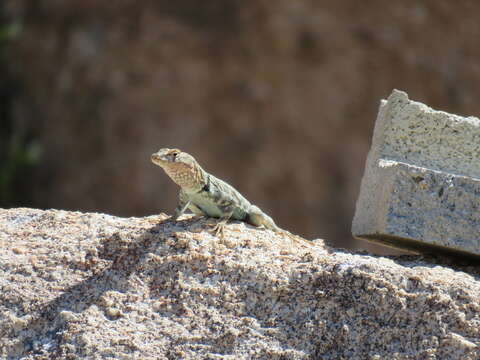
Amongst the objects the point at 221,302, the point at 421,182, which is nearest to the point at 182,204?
the point at 221,302

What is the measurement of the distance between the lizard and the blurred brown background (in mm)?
6923

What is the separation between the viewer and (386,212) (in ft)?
11.7

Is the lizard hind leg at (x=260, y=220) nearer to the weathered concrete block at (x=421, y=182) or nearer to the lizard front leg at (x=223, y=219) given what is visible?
the lizard front leg at (x=223, y=219)

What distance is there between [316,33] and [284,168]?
6.04 feet

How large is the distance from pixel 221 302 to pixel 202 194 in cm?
121

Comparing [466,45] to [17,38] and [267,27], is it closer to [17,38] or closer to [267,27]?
[267,27]

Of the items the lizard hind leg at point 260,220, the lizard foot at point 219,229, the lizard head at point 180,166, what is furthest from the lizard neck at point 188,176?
the lizard foot at point 219,229

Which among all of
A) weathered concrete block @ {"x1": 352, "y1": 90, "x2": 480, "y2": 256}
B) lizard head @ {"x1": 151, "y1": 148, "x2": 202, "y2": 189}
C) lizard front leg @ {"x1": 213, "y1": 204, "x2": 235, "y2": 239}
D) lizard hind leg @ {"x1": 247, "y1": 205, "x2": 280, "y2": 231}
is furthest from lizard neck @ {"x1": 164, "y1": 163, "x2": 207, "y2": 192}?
weathered concrete block @ {"x1": 352, "y1": 90, "x2": 480, "y2": 256}

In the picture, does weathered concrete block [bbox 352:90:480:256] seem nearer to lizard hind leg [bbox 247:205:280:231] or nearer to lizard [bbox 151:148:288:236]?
lizard hind leg [bbox 247:205:280:231]

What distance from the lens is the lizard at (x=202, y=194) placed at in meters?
4.24

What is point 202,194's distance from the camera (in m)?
4.38

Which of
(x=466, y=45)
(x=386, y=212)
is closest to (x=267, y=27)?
(x=466, y=45)

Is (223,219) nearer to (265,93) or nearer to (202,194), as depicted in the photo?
(202,194)

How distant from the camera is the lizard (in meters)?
4.24
